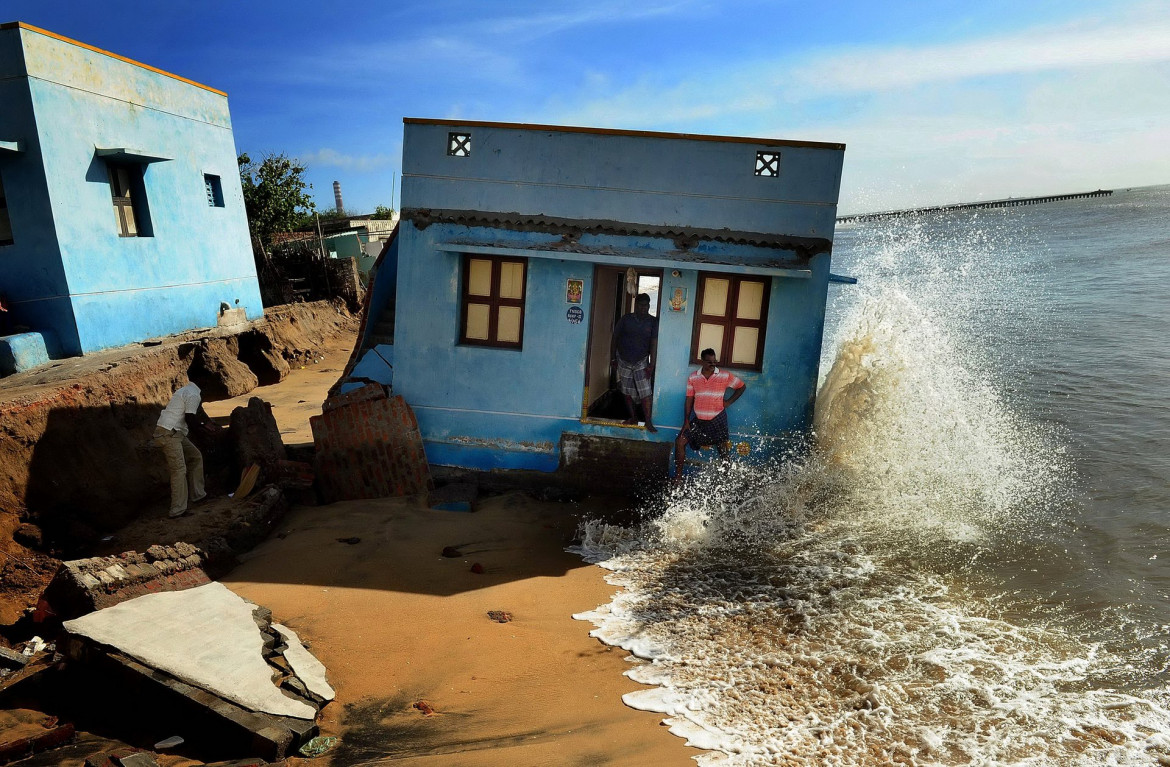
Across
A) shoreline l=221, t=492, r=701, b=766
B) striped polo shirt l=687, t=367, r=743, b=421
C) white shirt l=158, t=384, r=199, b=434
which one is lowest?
shoreline l=221, t=492, r=701, b=766

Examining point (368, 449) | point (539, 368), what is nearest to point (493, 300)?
point (539, 368)

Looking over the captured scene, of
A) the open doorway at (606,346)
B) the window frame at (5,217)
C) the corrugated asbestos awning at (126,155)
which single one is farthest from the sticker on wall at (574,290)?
the window frame at (5,217)

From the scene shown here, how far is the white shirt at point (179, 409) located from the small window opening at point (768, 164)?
7934mm

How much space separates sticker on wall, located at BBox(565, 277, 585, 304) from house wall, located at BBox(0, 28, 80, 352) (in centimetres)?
1000

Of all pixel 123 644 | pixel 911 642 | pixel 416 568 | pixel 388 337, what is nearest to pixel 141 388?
pixel 388 337

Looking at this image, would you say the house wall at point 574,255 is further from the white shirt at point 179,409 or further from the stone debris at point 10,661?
the stone debris at point 10,661

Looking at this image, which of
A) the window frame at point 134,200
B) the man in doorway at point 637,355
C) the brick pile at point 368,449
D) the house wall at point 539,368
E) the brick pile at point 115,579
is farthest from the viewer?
the window frame at point 134,200

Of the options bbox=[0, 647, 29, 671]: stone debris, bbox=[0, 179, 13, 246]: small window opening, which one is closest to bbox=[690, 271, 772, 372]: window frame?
bbox=[0, 647, 29, 671]: stone debris

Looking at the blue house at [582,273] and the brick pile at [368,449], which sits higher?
the blue house at [582,273]

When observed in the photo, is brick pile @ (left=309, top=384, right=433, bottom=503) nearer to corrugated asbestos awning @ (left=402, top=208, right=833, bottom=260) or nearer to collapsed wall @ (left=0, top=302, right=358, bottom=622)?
collapsed wall @ (left=0, top=302, right=358, bottom=622)

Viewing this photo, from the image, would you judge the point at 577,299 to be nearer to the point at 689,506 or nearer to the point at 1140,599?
the point at 689,506

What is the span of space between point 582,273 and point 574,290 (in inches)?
10.0

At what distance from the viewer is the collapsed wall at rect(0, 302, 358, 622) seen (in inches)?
344

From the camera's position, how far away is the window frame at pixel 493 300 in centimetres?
997
